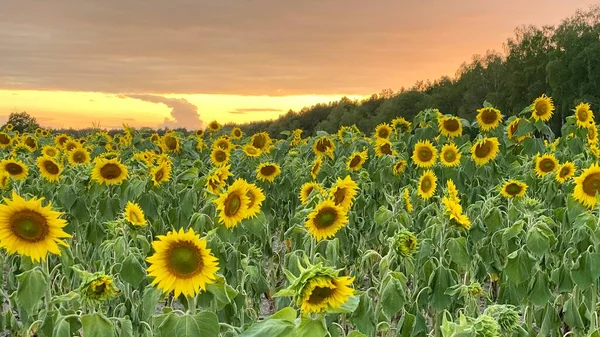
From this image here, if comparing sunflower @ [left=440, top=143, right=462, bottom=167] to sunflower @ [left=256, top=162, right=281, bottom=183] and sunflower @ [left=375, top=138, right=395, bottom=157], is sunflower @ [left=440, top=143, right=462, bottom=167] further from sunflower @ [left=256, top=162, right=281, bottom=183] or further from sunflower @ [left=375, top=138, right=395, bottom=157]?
sunflower @ [left=256, top=162, right=281, bottom=183]

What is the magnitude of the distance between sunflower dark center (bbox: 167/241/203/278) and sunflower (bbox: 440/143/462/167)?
190 inches

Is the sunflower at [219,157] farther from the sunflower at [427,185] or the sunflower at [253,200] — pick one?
the sunflower at [253,200]

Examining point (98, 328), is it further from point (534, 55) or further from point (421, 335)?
point (534, 55)

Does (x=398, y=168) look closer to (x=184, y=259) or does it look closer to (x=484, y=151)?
(x=484, y=151)

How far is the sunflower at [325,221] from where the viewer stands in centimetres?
373

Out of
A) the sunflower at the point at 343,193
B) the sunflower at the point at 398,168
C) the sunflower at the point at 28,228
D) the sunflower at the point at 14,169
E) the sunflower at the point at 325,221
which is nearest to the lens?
the sunflower at the point at 28,228

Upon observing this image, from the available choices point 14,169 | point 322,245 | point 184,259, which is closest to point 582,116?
point 322,245

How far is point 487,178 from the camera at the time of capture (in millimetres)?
7168

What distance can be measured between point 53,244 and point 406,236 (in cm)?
169

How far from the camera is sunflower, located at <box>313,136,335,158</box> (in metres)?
8.50

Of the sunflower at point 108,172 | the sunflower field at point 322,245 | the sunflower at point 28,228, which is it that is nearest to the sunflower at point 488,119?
the sunflower field at point 322,245

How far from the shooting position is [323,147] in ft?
28.3

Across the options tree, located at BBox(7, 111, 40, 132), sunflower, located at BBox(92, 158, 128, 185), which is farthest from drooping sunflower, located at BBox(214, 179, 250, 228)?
tree, located at BBox(7, 111, 40, 132)

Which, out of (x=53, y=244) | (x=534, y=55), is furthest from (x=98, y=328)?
(x=534, y=55)
